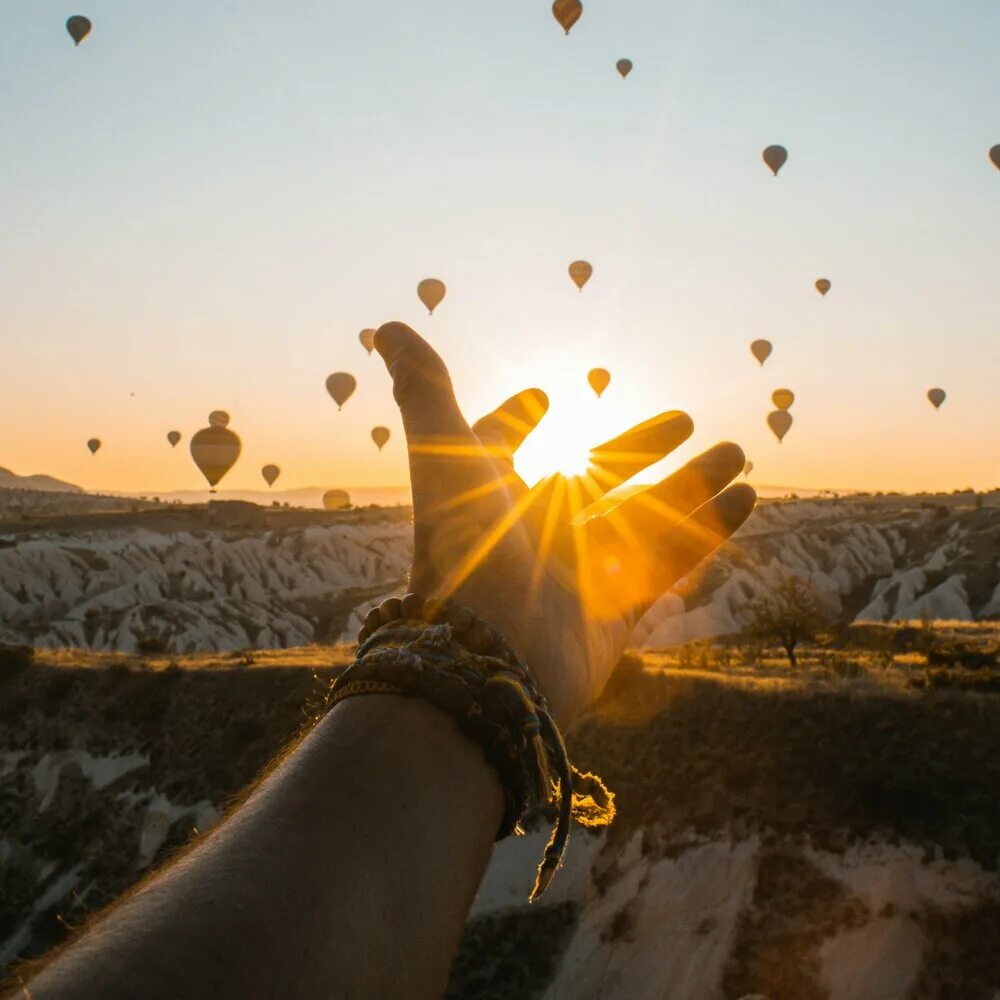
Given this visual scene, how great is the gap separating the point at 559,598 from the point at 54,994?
1.79m

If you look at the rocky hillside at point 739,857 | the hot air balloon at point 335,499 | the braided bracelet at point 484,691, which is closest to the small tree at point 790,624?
the rocky hillside at point 739,857

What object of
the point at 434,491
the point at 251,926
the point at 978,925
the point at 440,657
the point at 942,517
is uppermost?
the point at 434,491

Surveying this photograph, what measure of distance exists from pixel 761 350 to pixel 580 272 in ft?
52.6

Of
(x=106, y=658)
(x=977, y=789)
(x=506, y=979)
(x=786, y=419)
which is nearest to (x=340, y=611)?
(x=106, y=658)

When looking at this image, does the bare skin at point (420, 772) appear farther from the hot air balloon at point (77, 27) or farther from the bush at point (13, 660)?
the hot air balloon at point (77, 27)

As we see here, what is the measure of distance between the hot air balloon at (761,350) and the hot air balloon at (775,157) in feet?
36.8

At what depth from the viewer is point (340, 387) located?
5922cm

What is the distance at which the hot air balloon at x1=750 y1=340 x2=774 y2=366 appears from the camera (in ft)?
180

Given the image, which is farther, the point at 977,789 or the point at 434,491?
the point at 977,789

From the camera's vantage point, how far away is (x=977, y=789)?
16562 millimetres

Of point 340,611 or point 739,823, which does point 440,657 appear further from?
point 340,611

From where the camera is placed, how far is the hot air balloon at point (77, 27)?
4484 centimetres

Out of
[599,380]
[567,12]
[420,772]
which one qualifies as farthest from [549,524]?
[599,380]

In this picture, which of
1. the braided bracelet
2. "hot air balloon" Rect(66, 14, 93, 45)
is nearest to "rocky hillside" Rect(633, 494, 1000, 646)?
"hot air balloon" Rect(66, 14, 93, 45)
